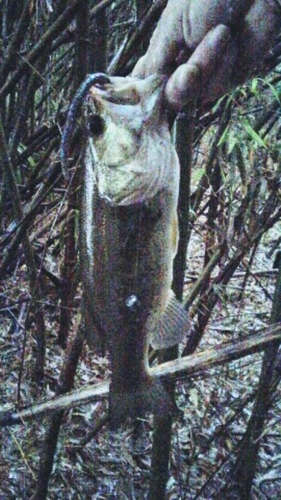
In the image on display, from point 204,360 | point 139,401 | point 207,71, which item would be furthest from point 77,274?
point 207,71

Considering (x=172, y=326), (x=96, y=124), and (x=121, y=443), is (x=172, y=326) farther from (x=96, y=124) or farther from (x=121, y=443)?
(x=121, y=443)

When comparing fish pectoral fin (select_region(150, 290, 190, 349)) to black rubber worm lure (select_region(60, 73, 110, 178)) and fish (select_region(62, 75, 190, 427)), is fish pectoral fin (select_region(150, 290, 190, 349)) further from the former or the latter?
black rubber worm lure (select_region(60, 73, 110, 178))

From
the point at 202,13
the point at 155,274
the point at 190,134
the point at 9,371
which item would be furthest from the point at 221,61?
the point at 9,371

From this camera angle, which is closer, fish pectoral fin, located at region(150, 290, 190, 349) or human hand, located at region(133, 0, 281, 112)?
human hand, located at region(133, 0, 281, 112)

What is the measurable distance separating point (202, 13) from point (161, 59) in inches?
4.0

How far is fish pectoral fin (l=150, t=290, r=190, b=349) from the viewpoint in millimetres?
1308

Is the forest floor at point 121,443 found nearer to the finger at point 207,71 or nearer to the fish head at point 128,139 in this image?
the fish head at point 128,139

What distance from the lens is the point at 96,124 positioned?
1084 millimetres

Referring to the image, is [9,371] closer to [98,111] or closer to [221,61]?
[98,111]

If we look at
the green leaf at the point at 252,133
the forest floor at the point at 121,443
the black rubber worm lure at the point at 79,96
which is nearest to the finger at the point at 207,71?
the black rubber worm lure at the point at 79,96

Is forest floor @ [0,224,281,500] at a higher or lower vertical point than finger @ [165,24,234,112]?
lower

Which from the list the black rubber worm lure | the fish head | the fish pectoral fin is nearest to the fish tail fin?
the fish pectoral fin

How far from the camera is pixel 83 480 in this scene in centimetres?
Result: 253

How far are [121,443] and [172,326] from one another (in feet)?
5.12
